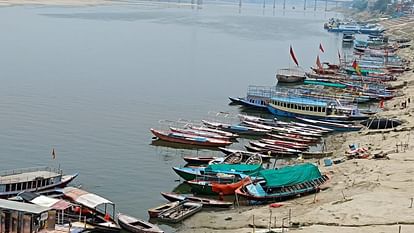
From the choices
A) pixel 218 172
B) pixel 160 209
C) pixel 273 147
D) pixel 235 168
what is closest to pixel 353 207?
pixel 160 209

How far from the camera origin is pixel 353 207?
29250mm

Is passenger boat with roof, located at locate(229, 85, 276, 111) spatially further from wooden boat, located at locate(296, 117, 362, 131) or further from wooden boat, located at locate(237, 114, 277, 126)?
wooden boat, located at locate(296, 117, 362, 131)

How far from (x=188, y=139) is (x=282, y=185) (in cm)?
1526

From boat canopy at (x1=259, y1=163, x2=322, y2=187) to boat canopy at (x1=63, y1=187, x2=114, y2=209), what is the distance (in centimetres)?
853

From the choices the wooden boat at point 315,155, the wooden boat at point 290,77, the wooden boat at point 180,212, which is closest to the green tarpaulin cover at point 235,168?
the wooden boat at point 180,212

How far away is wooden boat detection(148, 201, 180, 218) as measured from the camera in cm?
3256

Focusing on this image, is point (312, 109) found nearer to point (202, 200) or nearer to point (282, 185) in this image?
point (282, 185)

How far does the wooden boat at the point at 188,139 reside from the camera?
48.5 metres

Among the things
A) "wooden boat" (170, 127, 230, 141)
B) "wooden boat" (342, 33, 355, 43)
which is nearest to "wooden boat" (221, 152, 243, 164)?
"wooden boat" (170, 127, 230, 141)

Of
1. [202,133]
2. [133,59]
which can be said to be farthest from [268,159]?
[133,59]

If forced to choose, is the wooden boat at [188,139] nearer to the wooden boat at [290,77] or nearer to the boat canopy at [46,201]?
the boat canopy at [46,201]

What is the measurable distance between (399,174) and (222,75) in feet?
181

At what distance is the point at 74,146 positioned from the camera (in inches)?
1839

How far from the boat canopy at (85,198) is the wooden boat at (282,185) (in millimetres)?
7568
